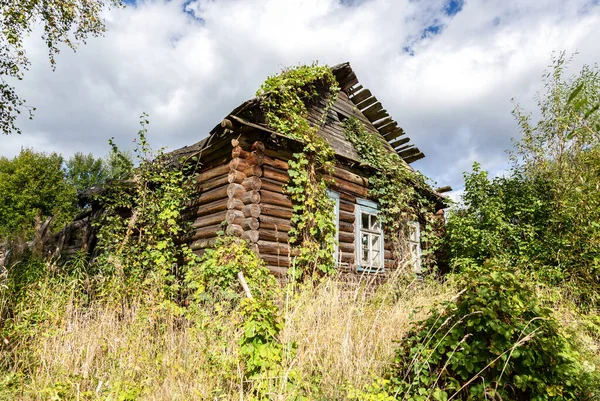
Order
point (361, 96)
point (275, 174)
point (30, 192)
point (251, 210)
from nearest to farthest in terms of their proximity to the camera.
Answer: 1. point (251, 210)
2. point (275, 174)
3. point (361, 96)
4. point (30, 192)

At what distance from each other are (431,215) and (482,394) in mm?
8210

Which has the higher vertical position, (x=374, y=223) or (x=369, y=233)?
(x=374, y=223)

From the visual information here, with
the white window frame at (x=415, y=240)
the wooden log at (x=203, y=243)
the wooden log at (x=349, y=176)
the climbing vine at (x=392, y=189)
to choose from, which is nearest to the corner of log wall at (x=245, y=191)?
the wooden log at (x=203, y=243)

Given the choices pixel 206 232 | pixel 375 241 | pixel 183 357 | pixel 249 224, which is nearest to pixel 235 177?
pixel 249 224

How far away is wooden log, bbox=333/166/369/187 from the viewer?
8.68m

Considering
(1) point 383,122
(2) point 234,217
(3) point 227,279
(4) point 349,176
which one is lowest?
(3) point 227,279

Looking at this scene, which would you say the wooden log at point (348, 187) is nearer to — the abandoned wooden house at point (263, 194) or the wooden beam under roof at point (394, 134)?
the abandoned wooden house at point (263, 194)

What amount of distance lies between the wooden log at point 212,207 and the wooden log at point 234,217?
0.29 metres

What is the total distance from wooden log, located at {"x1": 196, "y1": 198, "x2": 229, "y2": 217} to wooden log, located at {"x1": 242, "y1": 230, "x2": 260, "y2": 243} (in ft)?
2.18

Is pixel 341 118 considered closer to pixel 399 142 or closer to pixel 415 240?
pixel 399 142

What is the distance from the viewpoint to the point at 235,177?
23.0ft

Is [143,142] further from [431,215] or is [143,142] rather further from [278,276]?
[431,215]

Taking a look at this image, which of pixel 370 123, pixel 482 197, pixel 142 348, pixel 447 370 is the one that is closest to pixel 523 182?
pixel 482 197

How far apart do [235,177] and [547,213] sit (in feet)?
25.5
